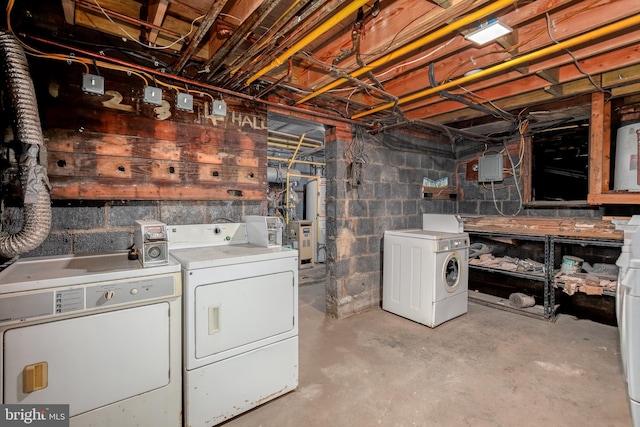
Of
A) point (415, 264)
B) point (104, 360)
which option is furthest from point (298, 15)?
point (415, 264)

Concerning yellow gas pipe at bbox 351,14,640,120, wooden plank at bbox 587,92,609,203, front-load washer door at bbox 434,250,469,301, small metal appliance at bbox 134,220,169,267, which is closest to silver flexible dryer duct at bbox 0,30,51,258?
small metal appliance at bbox 134,220,169,267

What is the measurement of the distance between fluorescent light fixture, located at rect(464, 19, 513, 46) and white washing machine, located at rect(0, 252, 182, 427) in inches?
85.2

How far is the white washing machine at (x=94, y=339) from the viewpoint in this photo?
1.29 meters

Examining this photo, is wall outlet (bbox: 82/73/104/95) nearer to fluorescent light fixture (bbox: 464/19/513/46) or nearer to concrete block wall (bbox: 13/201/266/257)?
concrete block wall (bbox: 13/201/266/257)

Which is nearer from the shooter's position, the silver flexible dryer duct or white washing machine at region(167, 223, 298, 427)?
the silver flexible dryer duct

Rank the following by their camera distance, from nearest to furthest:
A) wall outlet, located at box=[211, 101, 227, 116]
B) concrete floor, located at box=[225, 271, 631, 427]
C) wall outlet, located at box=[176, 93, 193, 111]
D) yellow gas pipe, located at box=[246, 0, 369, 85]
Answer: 1. yellow gas pipe, located at box=[246, 0, 369, 85]
2. concrete floor, located at box=[225, 271, 631, 427]
3. wall outlet, located at box=[176, 93, 193, 111]
4. wall outlet, located at box=[211, 101, 227, 116]

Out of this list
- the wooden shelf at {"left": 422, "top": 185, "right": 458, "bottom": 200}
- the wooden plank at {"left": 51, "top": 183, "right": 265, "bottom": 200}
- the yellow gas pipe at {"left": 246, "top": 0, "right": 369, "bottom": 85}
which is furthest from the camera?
the wooden shelf at {"left": 422, "top": 185, "right": 458, "bottom": 200}

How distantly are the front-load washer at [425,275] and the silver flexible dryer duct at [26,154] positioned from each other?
9.79 ft

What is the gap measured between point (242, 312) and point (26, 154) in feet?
4.74

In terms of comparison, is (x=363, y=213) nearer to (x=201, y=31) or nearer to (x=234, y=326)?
(x=234, y=326)

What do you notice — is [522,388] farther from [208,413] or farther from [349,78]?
[349,78]

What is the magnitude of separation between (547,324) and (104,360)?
390 cm

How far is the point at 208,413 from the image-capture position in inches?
68.2

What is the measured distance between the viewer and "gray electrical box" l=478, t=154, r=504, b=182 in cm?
416
